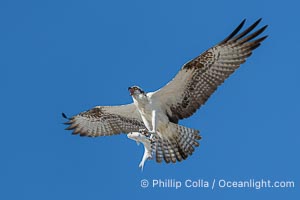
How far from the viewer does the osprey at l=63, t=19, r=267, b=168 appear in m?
17.8

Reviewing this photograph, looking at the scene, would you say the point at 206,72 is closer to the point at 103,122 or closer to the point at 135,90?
the point at 135,90

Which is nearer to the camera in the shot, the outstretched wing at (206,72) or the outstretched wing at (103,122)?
the outstretched wing at (206,72)

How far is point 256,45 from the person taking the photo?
58.1ft

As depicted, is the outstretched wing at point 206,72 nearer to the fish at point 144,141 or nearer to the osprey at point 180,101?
the osprey at point 180,101

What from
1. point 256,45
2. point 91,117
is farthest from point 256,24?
point 91,117

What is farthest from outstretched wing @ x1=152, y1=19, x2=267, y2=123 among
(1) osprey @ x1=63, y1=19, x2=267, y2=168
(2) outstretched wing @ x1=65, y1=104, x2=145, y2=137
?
(2) outstretched wing @ x1=65, y1=104, x2=145, y2=137

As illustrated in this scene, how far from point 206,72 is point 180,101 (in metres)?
0.89

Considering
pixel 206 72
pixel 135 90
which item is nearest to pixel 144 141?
pixel 135 90

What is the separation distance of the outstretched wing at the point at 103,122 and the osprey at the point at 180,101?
2cm

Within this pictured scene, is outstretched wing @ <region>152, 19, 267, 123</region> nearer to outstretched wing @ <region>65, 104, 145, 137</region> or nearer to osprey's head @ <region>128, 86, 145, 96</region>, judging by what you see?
osprey's head @ <region>128, 86, 145, 96</region>

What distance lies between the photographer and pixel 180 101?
18.4m

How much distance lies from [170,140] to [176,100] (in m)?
0.85

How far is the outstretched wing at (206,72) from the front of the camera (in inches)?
698

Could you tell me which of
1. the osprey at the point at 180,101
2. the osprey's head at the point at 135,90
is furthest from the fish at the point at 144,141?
the osprey's head at the point at 135,90
